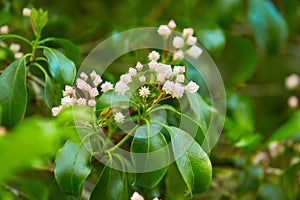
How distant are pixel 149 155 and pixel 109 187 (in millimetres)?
84

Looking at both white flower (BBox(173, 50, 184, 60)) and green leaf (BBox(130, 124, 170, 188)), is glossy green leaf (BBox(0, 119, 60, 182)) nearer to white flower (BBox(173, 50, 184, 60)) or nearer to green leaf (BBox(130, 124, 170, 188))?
green leaf (BBox(130, 124, 170, 188))

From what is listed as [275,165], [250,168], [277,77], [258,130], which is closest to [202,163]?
[250,168]

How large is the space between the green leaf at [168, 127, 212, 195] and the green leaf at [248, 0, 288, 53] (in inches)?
24.2

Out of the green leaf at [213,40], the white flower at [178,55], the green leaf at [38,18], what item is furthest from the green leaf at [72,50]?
the green leaf at [213,40]

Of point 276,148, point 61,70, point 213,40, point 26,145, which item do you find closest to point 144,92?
point 61,70

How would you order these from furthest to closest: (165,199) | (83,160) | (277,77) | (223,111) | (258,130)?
(277,77) < (258,130) < (223,111) < (165,199) < (83,160)

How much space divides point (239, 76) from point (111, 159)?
0.64 m

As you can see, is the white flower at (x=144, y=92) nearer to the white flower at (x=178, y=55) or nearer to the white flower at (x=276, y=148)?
the white flower at (x=178, y=55)

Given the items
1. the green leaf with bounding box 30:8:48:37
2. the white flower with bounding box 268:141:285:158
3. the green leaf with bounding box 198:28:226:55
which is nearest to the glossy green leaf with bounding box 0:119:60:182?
the green leaf with bounding box 30:8:48:37

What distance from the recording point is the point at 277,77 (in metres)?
1.82

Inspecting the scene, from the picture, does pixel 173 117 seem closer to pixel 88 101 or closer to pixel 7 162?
pixel 88 101

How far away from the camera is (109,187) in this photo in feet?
2.29

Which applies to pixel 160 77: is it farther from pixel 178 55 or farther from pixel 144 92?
pixel 178 55

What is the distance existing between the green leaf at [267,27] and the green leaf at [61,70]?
2.07 ft
